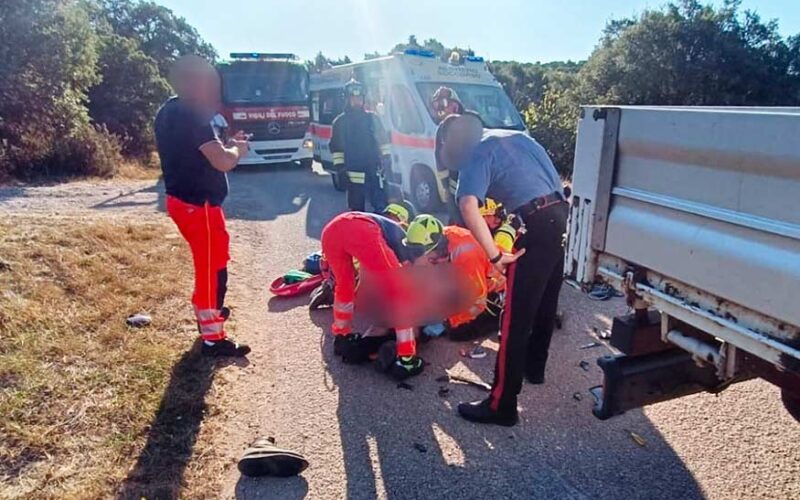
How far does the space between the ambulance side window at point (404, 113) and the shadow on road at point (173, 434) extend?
19.0 feet

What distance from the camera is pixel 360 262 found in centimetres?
365

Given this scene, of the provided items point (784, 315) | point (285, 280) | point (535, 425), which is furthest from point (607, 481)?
point (285, 280)

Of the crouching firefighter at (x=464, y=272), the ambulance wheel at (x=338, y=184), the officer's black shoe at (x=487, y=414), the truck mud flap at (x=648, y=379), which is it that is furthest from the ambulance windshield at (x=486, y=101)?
the truck mud flap at (x=648, y=379)

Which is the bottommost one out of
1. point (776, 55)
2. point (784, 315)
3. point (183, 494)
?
point (183, 494)

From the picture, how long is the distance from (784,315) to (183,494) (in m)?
2.49

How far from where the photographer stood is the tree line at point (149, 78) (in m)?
12.3

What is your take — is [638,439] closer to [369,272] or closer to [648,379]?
[648,379]

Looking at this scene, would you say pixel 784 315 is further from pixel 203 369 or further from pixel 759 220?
pixel 203 369

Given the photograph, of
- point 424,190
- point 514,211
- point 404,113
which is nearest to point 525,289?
point 514,211

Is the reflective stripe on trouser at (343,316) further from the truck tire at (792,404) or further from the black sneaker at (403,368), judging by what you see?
the truck tire at (792,404)

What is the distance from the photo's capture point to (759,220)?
1558 millimetres

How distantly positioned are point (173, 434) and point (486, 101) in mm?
7376

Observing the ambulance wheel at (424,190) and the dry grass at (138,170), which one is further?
the dry grass at (138,170)

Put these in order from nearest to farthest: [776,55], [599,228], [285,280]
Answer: [599,228] → [285,280] → [776,55]
